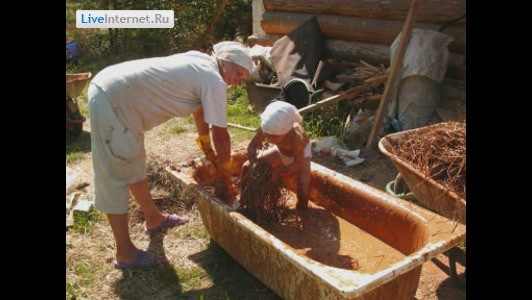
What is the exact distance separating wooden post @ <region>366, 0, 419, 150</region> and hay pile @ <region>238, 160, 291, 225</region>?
2.30 metres

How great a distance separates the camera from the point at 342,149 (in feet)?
20.3

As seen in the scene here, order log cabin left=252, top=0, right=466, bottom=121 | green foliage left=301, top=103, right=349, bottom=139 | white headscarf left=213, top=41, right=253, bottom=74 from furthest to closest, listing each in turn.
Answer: green foliage left=301, top=103, right=349, bottom=139
log cabin left=252, top=0, right=466, bottom=121
white headscarf left=213, top=41, right=253, bottom=74

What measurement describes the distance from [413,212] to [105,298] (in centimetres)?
243

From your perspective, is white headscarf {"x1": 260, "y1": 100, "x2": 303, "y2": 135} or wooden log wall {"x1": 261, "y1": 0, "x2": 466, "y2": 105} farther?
wooden log wall {"x1": 261, "y1": 0, "x2": 466, "y2": 105}

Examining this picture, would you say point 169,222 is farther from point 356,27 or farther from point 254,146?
point 356,27

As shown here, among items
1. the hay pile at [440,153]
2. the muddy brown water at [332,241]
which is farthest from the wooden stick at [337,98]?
the hay pile at [440,153]

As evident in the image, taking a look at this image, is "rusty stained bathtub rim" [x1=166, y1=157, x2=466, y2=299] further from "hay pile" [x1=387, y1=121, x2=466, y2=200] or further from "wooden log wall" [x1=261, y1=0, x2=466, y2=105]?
"wooden log wall" [x1=261, y1=0, x2=466, y2=105]

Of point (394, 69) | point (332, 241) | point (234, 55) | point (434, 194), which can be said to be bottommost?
point (332, 241)

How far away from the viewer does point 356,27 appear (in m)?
7.57

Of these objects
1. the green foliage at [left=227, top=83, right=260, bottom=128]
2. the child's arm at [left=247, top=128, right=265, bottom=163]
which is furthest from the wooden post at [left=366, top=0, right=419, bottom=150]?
the child's arm at [left=247, top=128, right=265, bottom=163]

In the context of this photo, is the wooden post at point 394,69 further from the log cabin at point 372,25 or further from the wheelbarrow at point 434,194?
the wheelbarrow at point 434,194

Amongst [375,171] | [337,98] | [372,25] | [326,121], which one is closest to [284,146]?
[375,171]

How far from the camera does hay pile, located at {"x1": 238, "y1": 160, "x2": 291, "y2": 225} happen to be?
4.01 m

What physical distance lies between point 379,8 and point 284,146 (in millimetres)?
4117
